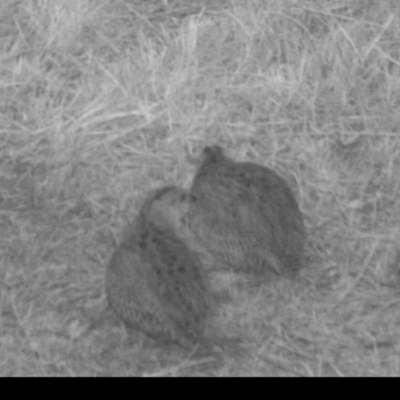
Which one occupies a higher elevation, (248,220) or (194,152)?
(248,220)

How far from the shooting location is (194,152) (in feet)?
17.6

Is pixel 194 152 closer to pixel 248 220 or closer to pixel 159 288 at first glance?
pixel 248 220

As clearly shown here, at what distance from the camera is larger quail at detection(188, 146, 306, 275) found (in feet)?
14.9

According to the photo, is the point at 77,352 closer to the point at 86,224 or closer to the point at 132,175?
the point at 86,224

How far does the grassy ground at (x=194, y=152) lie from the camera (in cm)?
431

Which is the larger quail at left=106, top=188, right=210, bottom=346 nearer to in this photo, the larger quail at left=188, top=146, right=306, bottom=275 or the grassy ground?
the grassy ground

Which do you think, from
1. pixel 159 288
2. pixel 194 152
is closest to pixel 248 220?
pixel 159 288

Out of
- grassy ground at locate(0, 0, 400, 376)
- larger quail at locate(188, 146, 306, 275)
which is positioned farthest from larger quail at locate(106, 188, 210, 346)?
larger quail at locate(188, 146, 306, 275)

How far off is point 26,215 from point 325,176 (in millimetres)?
1452

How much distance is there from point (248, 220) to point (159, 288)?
585 millimetres

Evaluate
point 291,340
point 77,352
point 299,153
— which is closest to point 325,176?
point 299,153

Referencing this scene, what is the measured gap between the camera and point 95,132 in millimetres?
5477

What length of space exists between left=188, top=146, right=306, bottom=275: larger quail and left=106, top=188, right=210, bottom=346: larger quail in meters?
0.28

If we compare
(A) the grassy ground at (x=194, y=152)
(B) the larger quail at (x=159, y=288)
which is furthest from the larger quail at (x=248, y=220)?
(B) the larger quail at (x=159, y=288)
